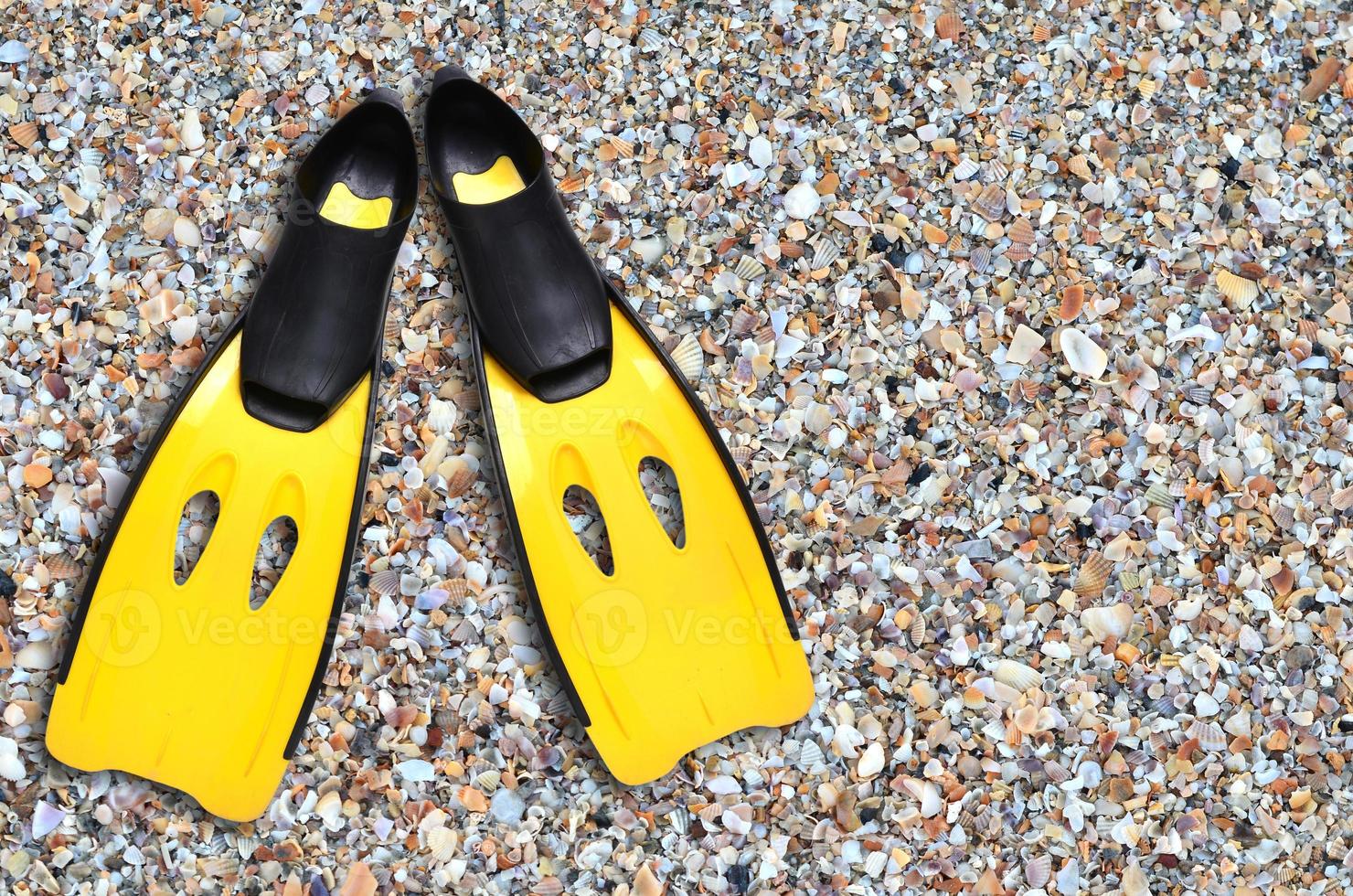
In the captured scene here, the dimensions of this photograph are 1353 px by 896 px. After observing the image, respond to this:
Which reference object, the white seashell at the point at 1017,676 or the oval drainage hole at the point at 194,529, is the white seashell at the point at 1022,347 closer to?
the white seashell at the point at 1017,676

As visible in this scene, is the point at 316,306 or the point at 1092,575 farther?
the point at 1092,575

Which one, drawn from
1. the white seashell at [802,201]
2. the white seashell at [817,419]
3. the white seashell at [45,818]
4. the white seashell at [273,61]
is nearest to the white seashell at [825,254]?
the white seashell at [802,201]

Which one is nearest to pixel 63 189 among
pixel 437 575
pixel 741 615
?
pixel 437 575

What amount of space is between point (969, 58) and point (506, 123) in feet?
1.98

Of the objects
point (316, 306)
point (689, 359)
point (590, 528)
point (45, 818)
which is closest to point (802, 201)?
point (689, 359)

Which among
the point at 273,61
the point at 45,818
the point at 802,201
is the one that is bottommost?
the point at 45,818

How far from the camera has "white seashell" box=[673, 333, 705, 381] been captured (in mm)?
Answer: 1182

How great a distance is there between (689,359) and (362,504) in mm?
415

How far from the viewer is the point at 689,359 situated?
3.88 feet

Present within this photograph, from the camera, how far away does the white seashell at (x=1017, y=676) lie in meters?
1.16

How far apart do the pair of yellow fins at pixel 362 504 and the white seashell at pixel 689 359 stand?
0.13ft

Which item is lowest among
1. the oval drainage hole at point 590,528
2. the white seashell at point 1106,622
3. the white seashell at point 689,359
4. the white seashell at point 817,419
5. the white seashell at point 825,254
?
the white seashell at point 1106,622

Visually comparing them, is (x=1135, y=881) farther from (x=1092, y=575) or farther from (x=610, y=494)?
(x=610, y=494)

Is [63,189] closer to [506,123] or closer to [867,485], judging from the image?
[506,123]
